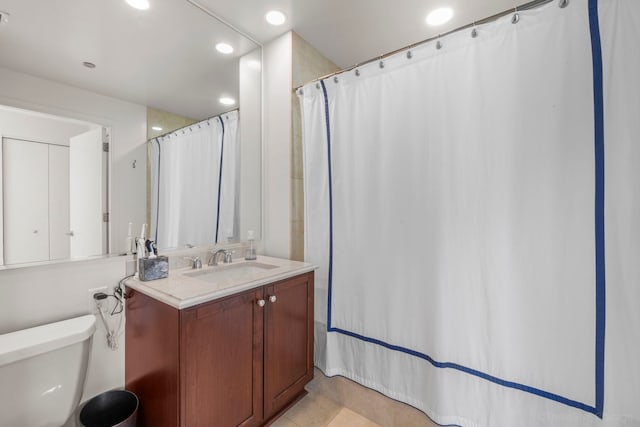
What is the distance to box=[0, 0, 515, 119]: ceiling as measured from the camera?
114cm

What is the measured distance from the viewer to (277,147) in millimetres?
1892

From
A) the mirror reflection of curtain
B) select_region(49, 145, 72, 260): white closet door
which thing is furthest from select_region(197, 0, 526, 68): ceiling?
select_region(49, 145, 72, 260): white closet door

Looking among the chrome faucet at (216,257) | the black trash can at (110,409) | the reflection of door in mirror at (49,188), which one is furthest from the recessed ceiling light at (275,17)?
the black trash can at (110,409)

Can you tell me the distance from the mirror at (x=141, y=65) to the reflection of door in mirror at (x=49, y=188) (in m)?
0.06

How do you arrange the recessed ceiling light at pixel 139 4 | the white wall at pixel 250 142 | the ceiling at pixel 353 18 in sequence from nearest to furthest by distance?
the recessed ceiling light at pixel 139 4 < the ceiling at pixel 353 18 < the white wall at pixel 250 142

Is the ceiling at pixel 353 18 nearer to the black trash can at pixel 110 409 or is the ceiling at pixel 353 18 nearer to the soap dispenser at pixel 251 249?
the soap dispenser at pixel 251 249

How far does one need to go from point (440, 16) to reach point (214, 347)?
2302mm

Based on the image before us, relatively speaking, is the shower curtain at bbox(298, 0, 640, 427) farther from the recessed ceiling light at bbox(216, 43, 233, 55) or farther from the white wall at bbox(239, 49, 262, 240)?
the recessed ceiling light at bbox(216, 43, 233, 55)

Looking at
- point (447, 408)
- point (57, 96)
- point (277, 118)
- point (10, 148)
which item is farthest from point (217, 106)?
point (447, 408)

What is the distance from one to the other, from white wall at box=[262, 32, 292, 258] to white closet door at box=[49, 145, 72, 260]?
3.55 feet

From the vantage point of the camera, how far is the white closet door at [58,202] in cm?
108

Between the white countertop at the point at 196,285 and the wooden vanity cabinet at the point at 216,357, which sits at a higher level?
the white countertop at the point at 196,285

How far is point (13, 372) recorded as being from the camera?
2.96 ft

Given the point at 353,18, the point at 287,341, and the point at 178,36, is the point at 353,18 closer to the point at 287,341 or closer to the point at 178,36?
the point at 178,36
